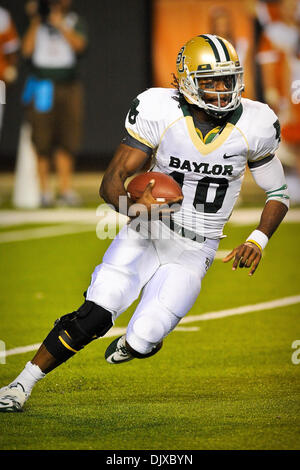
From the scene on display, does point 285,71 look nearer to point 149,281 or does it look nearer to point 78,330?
point 149,281

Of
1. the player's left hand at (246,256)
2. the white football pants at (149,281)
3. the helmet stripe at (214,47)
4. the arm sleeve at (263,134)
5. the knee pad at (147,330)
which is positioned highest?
the helmet stripe at (214,47)

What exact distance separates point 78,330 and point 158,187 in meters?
0.72

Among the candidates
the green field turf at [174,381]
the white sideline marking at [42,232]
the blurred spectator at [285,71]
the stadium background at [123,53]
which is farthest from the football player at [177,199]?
the stadium background at [123,53]

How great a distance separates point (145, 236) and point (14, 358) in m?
1.11

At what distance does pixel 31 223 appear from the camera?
33.6ft

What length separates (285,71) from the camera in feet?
42.0

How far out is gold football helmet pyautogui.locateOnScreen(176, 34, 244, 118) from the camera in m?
4.59

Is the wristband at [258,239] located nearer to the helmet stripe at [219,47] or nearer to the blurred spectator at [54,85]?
the helmet stripe at [219,47]

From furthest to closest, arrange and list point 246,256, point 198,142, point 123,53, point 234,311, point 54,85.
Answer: point 123,53 → point 54,85 → point 234,311 → point 198,142 → point 246,256

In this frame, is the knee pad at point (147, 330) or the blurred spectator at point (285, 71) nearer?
the knee pad at point (147, 330)

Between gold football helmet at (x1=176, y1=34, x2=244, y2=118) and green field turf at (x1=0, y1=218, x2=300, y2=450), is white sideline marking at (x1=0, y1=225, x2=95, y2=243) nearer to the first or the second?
green field turf at (x1=0, y1=218, x2=300, y2=450)

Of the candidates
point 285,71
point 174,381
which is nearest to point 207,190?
point 174,381

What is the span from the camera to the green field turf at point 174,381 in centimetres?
405

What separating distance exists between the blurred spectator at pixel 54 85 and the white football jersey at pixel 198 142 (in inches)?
238
